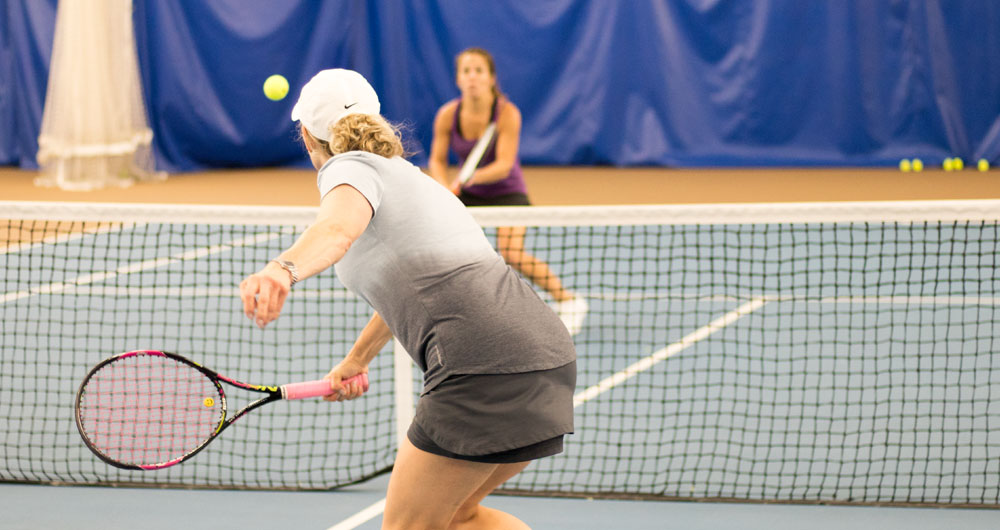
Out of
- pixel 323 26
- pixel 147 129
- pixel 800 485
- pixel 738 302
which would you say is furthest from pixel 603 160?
pixel 800 485

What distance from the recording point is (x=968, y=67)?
11.7 meters

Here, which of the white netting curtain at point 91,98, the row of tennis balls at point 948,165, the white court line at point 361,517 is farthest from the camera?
the row of tennis balls at point 948,165

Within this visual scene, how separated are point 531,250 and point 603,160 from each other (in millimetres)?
5389

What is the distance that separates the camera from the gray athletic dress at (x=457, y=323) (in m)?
2.06

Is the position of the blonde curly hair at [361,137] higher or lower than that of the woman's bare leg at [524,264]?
higher

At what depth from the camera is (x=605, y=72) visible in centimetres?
1228

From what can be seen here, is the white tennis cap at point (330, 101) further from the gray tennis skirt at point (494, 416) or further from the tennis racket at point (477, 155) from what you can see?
the tennis racket at point (477, 155)

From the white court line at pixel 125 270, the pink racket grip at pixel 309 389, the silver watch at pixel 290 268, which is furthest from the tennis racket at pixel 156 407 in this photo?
the white court line at pixel 125 270

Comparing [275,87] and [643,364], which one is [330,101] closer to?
[643,364]

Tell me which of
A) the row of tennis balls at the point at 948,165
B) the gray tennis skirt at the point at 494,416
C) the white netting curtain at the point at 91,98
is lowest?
the row of tennis balls at the point at 948,165

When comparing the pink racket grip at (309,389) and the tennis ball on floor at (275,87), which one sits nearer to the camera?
the pink racket grip at (309,389)

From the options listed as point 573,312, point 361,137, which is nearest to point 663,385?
point 573,312

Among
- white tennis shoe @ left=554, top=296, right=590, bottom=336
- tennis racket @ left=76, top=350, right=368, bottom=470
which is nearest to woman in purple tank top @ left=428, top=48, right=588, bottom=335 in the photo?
white tennis shoe @ left=554, top=296, right=590, bottom=336

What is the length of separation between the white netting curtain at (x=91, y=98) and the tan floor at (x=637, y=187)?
280 millimetres
